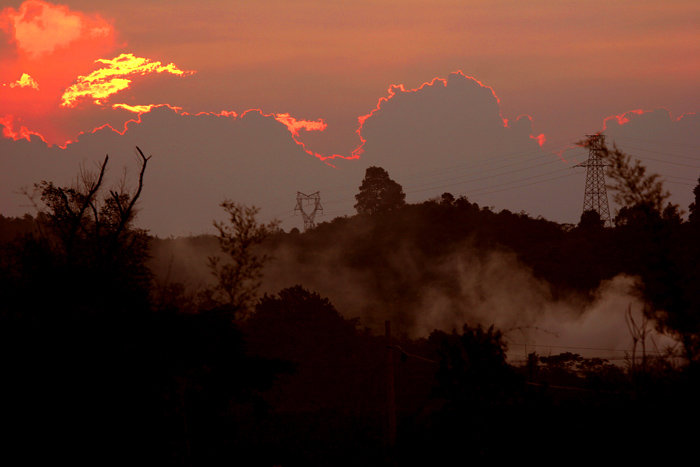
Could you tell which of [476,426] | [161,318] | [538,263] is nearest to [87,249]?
[161,318]

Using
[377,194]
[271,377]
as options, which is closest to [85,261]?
[271,377]

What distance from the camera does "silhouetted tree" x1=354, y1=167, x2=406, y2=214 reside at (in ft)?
408

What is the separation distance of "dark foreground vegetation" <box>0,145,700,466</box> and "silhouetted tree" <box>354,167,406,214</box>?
71028 millimetres

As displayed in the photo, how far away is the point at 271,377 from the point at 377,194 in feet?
321

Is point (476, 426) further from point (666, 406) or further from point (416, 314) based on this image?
point (416, 314)

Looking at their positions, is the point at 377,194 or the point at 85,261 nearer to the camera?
the point at 85,261

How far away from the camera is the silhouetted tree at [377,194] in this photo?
124500mm

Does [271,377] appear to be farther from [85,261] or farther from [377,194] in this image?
[377,194]

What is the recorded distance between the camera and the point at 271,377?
93.9 ft

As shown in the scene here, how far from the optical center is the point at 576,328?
232ft

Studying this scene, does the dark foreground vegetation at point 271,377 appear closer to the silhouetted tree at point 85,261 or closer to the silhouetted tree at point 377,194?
the silhouetted tree at point 85,261

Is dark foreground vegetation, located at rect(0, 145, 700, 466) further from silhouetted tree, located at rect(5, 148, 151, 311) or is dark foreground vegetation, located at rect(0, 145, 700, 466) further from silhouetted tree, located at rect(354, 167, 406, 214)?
silhouetted tree, located at rect(354, 167, 406, 214)

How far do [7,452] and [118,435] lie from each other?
304 cm

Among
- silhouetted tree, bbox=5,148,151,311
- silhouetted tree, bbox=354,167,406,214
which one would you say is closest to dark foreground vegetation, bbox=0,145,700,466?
silhouetted tree, bbox=5,148,151,311
